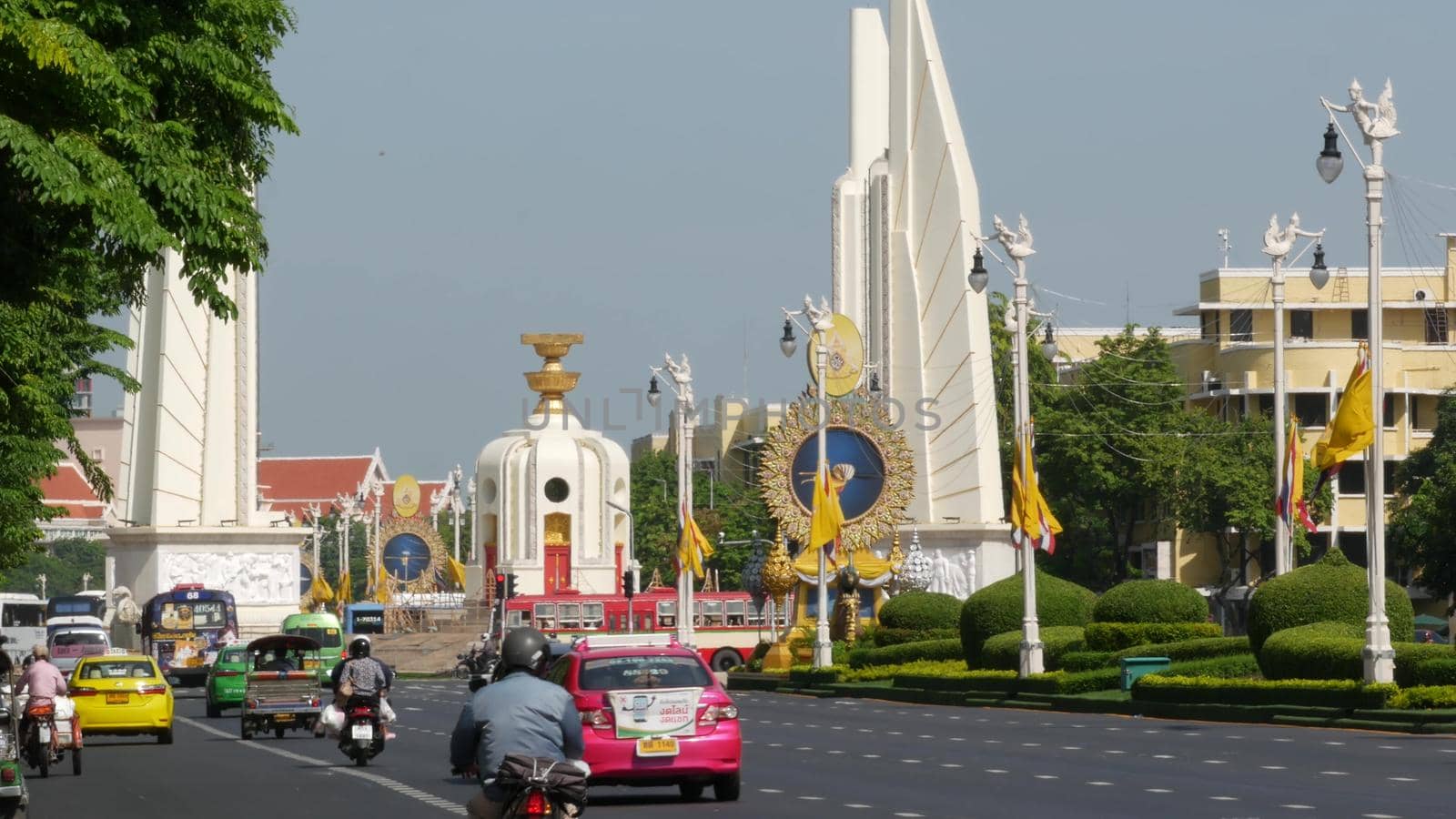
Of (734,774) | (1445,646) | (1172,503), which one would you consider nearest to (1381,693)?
(1445,646)

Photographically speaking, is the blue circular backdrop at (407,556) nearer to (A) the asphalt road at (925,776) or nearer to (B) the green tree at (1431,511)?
(B) the green tree at (1431,511)

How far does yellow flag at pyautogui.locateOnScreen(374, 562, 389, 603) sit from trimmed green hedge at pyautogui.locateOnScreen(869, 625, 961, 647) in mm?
51423

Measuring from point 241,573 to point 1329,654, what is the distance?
2094 inches

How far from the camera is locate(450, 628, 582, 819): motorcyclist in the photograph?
11.5 meters

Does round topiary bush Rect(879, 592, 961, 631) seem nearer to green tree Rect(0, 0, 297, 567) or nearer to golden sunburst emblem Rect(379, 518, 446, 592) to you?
green tree Rect(0, 0, 297, 567)

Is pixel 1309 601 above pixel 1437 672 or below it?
above

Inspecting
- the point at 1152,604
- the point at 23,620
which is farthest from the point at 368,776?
the point at 23,620

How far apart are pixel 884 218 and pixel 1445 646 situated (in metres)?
43.5

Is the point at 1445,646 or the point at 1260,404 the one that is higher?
the point at 1260,404

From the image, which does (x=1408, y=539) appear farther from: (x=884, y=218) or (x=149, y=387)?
(x=149, y=387)

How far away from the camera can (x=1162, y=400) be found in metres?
86.1

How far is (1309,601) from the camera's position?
1361 inches

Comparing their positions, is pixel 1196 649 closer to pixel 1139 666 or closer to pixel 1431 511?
pixel 1139 666

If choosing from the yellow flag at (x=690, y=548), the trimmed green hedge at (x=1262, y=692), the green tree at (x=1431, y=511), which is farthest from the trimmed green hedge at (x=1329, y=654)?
the green tree at (x=1431, y=511)
